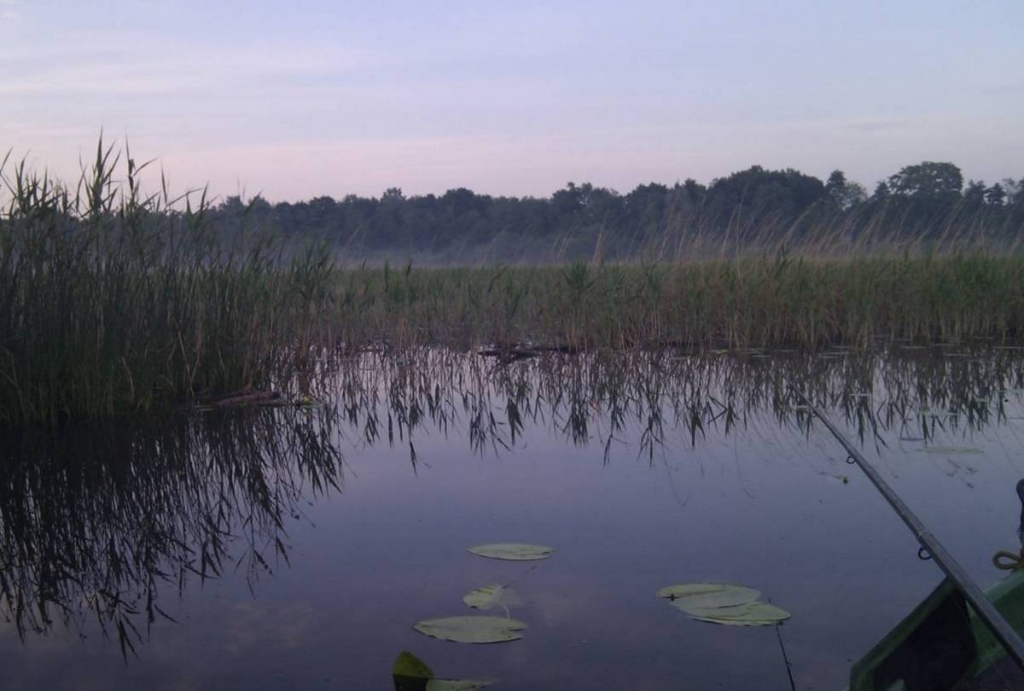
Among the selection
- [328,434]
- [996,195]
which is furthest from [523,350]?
[996,195]

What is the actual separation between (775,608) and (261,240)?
16.0 ft

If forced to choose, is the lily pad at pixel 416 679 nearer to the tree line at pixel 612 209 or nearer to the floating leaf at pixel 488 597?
the floating leaf at pixel 488 597

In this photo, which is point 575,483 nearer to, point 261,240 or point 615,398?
point 615,398

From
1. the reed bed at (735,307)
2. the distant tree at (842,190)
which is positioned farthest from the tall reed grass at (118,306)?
the distant tree at (842,190)

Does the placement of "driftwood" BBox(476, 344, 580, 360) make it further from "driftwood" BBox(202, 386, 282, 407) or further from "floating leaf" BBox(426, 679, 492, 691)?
"floating leaf" BBox(426, 679, 492, 691)

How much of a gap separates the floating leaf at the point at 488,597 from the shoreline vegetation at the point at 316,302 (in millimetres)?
3232

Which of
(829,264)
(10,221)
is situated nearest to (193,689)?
(10,221)

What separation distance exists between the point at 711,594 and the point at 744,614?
0.14 metres

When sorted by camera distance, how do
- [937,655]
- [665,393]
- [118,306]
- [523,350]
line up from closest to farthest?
[937,655] → [118,306] → [665,393] → [523,350]

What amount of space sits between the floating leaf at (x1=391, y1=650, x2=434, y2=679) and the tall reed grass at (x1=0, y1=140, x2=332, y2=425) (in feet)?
11.6

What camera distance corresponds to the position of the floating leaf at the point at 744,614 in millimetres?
2457

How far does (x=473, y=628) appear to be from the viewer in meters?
2.45

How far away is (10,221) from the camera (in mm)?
4992

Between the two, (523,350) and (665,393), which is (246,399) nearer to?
(665,393)
